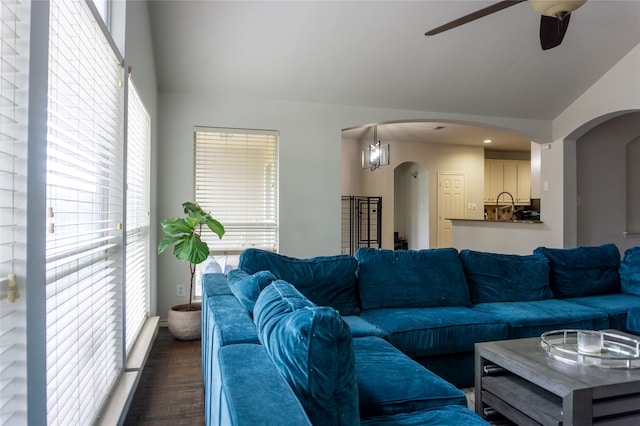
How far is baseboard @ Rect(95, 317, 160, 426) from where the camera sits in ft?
6.44

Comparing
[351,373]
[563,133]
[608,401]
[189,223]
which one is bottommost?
[608,401]

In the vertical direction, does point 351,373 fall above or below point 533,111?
below

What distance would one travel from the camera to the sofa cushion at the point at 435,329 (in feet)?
7.97

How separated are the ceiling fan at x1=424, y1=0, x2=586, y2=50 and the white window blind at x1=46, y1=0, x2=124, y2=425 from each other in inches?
86.3

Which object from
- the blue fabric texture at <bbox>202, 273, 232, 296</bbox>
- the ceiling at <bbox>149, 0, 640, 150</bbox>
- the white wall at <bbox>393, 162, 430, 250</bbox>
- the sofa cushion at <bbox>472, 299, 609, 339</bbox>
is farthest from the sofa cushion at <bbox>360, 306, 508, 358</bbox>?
the white wall at <bbox>393, 162, 430, 250</bbox>

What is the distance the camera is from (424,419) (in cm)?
137

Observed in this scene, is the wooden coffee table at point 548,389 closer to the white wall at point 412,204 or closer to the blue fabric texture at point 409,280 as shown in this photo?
the blue fabric texture at point 409,280

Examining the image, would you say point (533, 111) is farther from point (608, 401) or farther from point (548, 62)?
point (608, 401)

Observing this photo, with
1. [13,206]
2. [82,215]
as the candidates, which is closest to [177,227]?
[82,215]

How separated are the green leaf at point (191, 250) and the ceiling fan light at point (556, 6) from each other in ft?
9.93

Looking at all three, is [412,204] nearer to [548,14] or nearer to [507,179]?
[507,179]

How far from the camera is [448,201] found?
8195 mm

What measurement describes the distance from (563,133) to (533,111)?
503 millimetres

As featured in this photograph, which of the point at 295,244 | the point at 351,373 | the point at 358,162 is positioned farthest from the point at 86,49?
the point at 358,162
